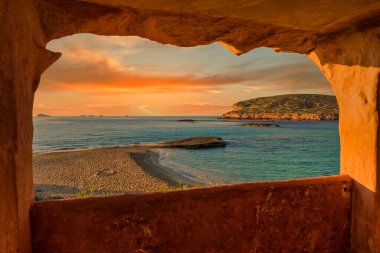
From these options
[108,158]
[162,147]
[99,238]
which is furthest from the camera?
[162,147]

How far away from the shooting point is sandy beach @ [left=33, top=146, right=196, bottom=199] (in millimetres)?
15773

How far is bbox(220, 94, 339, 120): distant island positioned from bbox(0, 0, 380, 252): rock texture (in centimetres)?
10231

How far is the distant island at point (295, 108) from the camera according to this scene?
10044 centimetres

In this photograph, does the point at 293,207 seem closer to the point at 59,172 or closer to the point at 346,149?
the point at 346,149

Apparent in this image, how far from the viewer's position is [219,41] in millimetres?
3193

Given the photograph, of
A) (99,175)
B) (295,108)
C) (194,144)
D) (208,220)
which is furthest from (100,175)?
(295,108)

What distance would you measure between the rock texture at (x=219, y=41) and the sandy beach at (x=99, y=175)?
453 inches

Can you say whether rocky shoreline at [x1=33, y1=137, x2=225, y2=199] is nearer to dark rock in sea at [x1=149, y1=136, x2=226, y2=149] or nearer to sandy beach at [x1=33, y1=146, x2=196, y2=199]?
sandy beach at [x1=33, y1=146, x2=196, y2=199]

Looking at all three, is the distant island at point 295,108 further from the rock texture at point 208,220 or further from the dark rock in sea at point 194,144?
the rock texture at point 208,220

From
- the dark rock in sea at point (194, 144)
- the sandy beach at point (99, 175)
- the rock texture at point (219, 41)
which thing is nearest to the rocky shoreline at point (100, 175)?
the sandy beach at point (99, 175)

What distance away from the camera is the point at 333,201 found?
3.32 m

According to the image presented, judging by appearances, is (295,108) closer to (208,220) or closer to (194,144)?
(194,144)

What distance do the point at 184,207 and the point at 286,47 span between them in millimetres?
2212

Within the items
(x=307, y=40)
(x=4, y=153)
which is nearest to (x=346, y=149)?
(x=307, y=40)
